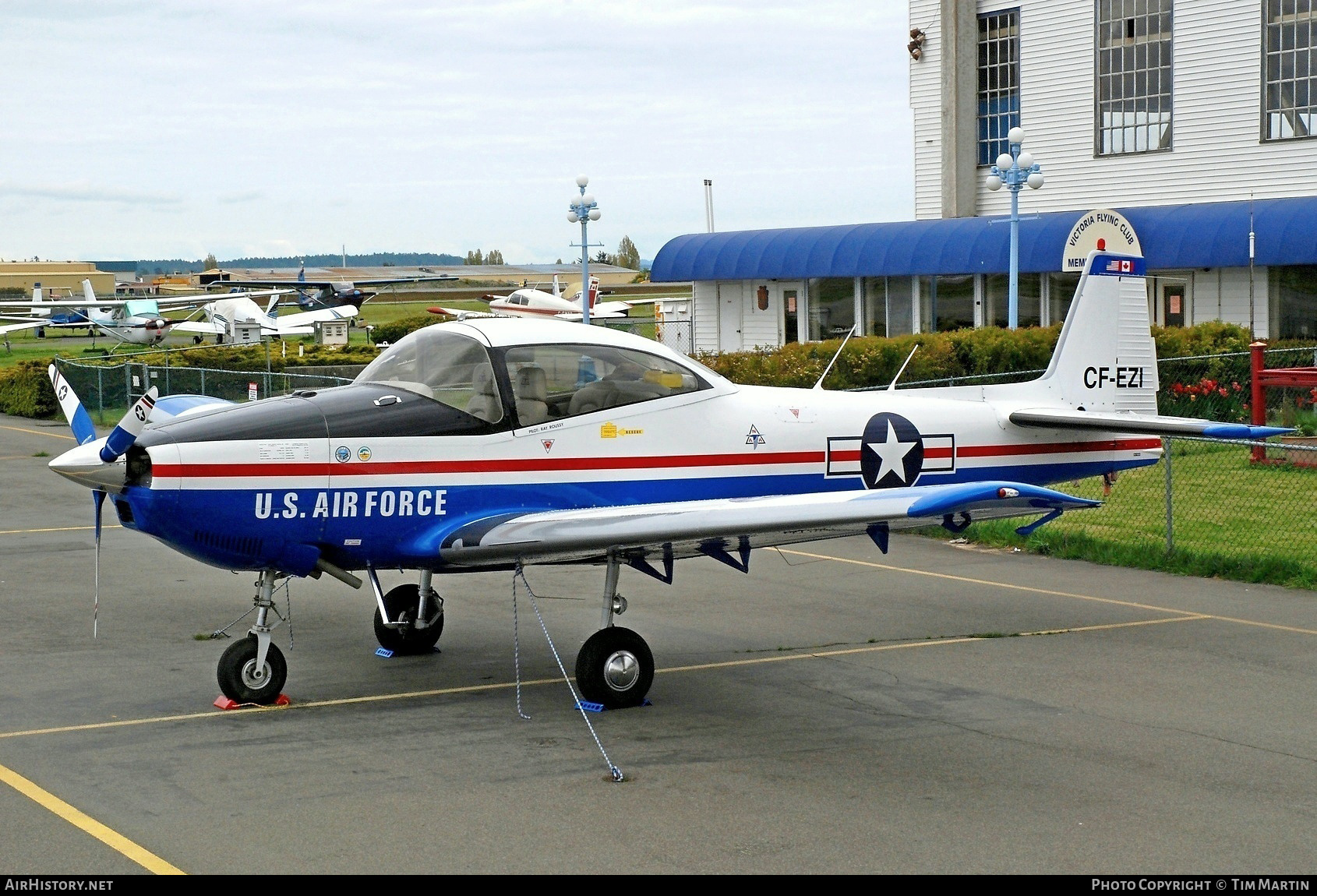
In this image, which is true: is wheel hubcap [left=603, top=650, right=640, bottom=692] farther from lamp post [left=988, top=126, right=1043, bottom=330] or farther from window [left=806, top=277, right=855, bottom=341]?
window [left=806, top=277, right=855, bottom=341]

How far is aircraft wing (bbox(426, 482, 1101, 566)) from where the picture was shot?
24.1 feet

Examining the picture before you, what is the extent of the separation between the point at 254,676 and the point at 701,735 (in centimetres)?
282

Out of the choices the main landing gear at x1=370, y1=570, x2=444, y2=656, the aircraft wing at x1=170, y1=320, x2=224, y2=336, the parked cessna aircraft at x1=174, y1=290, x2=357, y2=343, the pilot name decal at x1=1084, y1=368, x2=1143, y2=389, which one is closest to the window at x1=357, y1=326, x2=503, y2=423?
the main landing gear at x1=370, y1=570, x2=444, y2=656

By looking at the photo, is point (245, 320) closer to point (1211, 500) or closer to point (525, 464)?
point (1211, 500)

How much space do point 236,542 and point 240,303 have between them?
5807cm

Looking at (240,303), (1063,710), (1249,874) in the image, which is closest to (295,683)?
(1063,710)

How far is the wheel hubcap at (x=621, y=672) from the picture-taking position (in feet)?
28.1

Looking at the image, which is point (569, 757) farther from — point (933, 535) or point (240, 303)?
point (240, 303)

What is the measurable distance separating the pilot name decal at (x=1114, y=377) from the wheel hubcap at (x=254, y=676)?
683cm

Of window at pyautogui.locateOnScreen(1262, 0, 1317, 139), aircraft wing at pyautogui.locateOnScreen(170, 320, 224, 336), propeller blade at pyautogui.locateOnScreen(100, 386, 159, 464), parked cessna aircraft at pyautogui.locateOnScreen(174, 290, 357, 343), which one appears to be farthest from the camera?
aircraft wing at pyautogui.locateOnScreen(170, 320, 224, 336)

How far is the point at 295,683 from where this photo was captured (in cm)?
926

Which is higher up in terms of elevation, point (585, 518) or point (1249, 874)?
point (585, 518)

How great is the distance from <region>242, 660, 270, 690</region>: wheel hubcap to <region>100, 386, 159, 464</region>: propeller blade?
1.52m

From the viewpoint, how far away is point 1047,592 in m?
12.3
